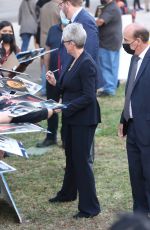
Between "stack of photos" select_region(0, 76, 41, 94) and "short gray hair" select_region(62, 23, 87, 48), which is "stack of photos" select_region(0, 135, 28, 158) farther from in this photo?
"short gray hair" select_region(62, 23, 87, 48)

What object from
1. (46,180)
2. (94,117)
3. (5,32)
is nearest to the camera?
(94,117)

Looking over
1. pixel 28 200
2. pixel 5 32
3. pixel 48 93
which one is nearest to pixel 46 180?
pixel 28 200

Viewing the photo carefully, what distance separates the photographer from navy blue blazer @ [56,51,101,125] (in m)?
4.93

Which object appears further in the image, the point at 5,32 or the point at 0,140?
the point at 5,32

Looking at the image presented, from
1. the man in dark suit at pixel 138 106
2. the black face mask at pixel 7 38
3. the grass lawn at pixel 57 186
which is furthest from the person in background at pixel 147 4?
the man in dark suit at pixel 138 106

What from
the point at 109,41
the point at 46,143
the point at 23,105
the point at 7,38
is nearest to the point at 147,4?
the point at 109,41

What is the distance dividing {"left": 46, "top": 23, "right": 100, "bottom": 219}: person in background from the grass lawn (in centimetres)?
21

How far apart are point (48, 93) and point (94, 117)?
2.68 metres

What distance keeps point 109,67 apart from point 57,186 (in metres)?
4.94

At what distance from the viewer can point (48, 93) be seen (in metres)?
7.70

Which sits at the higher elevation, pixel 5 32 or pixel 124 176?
pixel 5 32

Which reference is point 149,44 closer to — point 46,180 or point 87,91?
point 87,91

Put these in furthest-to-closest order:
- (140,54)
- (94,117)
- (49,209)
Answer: (49,209) → (94,117) → (140,54)

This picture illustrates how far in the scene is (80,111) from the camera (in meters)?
5.02
